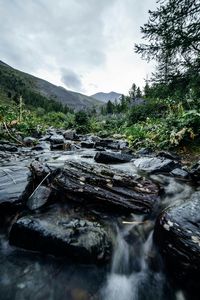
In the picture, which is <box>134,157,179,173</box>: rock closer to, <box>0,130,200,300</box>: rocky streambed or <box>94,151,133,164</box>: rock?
<box>94,151,133,164</box>: rock

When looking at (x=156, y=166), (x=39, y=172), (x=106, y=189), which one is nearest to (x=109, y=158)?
(x=156, y=166)

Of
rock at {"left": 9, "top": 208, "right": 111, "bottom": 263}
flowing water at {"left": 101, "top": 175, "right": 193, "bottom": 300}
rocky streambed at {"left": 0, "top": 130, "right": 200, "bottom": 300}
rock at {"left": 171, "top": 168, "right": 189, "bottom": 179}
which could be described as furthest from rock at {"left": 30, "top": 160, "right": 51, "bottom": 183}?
rock at {"left": 171, "top": 168, "right": 189, "bottom": 179}

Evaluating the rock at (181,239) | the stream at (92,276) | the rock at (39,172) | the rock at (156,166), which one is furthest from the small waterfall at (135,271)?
the rock at (156,166)

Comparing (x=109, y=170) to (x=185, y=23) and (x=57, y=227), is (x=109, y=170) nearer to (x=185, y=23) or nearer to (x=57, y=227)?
(x=57, y=227)

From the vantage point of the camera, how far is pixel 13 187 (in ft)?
9.50

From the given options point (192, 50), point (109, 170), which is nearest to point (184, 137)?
point (109, 170)

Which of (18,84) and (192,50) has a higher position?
(18,84)

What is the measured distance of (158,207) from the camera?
2969mm

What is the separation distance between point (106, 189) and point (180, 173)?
192cm

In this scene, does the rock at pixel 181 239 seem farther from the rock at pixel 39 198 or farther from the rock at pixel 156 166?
the rock at pixel 156 166

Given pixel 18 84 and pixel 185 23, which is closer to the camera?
pixel 185 23

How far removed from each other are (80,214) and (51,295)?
0.89 m

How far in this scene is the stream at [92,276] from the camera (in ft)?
6.39

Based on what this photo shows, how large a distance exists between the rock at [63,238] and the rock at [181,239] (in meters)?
0.60
